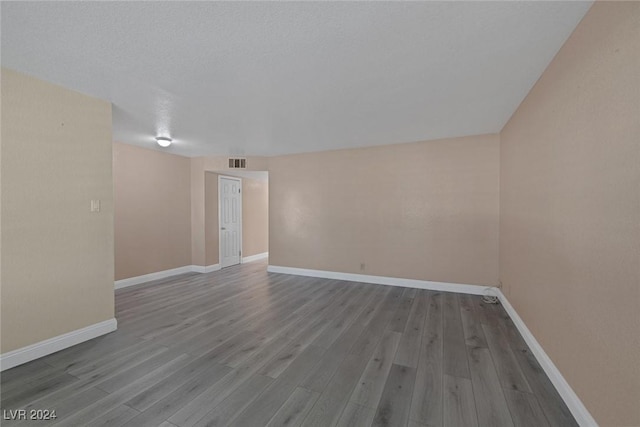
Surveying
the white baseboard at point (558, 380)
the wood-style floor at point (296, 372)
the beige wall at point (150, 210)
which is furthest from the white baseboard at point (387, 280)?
the beige wall at point (150, 210)

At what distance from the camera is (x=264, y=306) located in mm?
3539

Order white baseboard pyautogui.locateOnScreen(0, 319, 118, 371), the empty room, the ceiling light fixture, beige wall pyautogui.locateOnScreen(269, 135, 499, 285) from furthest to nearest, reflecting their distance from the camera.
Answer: the ceiling light fixture, beige wall pyautogui.locateOnScreen(269, 135, 499, 285), white baseboard pyautogui.locateOnScreen(0, 319, 118, 371), the empty room

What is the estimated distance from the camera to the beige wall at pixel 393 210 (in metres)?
3.93

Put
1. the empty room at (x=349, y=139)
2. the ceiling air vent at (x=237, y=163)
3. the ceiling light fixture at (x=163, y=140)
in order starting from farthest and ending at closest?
the ceiling air vent at (x=237, y=163) < the ceiling light fixture at (x=163, y=140) < the empty room at (x=349, y=139)

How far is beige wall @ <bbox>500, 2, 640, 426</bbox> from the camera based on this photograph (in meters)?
1.18

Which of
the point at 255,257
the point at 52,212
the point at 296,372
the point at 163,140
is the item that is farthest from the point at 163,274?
the point at 296,372

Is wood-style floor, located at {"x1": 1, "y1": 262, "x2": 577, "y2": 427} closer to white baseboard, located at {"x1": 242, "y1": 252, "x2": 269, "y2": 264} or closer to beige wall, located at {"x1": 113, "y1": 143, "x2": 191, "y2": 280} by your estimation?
beige wall, located at {"x1": 113, "y1": 143, "x2": 191, "y2": 280}

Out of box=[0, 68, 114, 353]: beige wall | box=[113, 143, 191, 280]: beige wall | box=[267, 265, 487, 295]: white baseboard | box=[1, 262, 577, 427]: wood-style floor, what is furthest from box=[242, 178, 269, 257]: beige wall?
box=[0, 68, 114, 353]: beige wall

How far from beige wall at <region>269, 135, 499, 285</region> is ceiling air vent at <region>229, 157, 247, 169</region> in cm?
59

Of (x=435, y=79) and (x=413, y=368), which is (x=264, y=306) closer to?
(x=413, y=368)

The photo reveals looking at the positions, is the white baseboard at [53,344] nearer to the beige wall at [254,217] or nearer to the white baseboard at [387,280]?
the white baseboard at [387,280]

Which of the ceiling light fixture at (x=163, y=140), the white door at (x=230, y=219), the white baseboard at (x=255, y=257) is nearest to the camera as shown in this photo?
the ceiling light fixture at (x=163, y=140)

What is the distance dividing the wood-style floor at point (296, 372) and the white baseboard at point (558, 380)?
0.06 meters

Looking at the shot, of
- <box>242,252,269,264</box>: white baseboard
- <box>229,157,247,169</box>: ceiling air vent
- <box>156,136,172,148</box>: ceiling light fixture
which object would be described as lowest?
<box>242,252,269,264</box>: white baseboard
